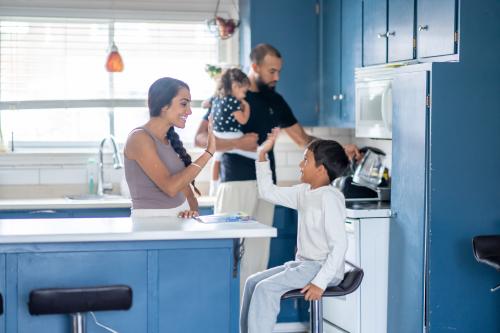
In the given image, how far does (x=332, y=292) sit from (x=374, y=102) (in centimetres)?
163

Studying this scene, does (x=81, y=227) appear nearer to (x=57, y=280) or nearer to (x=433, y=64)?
(x=57, y=280)

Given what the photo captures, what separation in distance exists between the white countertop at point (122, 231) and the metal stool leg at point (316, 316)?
34 centimetres

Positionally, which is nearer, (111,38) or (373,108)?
(373,108)

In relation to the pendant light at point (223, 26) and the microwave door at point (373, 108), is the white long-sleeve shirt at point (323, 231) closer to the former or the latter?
the microwave door at point (373, 108)

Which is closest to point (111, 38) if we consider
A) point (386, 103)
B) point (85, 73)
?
point (85, 73)

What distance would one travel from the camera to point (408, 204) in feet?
13.6

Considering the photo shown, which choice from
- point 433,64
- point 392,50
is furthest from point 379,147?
point 433,64

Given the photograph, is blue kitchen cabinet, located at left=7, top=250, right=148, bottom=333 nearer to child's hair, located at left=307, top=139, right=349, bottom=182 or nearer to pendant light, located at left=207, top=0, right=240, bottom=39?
child's hair, located at left=307, top=139, right=349, bottom=182

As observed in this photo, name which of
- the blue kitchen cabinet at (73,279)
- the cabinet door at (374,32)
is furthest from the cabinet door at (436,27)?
the blue kitchen cabinet at (73,279)

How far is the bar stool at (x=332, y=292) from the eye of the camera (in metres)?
3.30

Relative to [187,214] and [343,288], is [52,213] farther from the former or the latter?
[343,288]

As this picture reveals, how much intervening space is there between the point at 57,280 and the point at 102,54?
9.15 ft

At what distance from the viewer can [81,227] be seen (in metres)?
3.35

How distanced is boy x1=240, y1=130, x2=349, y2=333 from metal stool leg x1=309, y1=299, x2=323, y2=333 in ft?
0.30
